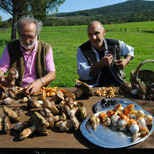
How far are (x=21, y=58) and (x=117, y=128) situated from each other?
2036mm

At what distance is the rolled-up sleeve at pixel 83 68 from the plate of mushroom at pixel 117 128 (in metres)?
1.37

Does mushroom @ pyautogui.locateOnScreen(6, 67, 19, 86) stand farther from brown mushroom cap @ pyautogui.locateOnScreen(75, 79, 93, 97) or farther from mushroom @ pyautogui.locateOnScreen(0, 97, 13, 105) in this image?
brown mushroom cap @ pyautogui.locateOnScreen(75, 79, 93, 97)

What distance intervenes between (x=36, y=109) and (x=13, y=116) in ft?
1.06

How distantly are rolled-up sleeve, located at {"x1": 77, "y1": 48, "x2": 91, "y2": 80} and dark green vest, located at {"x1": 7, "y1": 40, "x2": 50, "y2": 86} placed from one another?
22.0 inches

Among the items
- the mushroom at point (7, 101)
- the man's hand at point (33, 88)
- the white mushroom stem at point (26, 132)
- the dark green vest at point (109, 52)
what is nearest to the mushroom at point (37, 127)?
the white mushroom stem at point (26, 132)

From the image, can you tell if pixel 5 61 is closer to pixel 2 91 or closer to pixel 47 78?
pixel 47 78

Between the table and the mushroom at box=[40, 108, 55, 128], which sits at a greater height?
the mushroom at box=[40, 108, 55, 128]

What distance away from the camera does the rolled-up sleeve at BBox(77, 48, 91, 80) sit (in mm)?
3014

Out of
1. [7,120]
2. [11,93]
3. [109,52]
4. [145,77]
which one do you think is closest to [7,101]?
[11,93]

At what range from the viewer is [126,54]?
3324mm

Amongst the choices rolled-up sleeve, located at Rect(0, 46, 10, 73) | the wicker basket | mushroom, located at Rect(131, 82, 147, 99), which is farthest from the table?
rolled-up sleeve, located at Rect(0, 46, 10, 73)

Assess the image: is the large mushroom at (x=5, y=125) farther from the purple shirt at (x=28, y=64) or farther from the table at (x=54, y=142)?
the purple shirt at (x=28, y=64)

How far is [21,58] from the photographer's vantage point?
3.01 meters

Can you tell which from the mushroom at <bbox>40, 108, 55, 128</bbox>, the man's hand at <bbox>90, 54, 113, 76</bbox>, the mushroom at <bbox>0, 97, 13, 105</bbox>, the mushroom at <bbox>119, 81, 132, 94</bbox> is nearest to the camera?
the mushroom at <bbox>40, 108, 55, 128</bbox>
